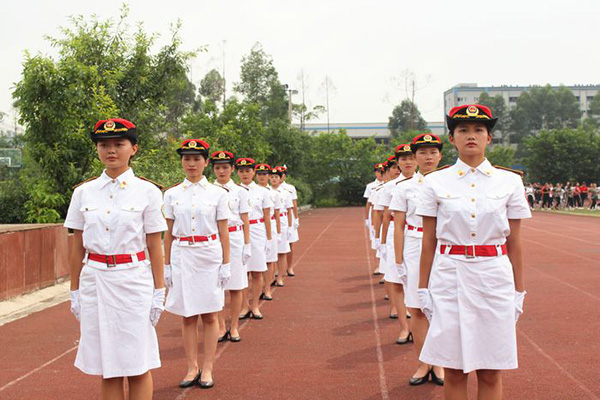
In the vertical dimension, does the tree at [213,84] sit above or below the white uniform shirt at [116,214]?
above

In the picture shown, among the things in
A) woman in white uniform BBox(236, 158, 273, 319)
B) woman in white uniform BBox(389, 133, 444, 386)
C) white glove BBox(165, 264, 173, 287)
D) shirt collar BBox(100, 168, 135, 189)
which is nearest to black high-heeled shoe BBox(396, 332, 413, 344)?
woman in white uniform BBox(389, 133, 444, 386)

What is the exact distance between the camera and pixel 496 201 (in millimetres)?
3480

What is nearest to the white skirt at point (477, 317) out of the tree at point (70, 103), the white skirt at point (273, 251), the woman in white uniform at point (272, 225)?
the woman in white uniform at point (272, 225)

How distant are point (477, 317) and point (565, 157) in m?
51.2

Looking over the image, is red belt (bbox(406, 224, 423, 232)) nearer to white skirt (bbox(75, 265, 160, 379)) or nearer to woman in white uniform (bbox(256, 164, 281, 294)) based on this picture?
white skirt (bbox(75, 265, 160, 379))

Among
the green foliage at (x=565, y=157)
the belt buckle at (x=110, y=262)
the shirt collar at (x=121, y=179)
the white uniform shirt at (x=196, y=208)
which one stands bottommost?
the belt buckle at (x=110, y=262)

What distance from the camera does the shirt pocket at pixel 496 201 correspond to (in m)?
3.45

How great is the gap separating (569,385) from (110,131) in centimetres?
409

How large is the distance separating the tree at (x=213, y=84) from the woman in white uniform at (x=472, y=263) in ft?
173

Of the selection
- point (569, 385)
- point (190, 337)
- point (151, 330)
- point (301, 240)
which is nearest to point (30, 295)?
point (190, 337)

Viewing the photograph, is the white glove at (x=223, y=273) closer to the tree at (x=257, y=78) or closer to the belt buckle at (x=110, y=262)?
the belt buckle at (x=110, y=262)

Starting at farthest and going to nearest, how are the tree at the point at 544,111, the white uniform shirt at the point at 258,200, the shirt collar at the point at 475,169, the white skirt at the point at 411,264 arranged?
the tree at the point at 544,111 < the white uniform shirt at the point at 258,200 < the white skirt at the point at 411,264 < the shirt collar at the point at 475,169

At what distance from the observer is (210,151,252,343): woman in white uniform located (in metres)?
6.88

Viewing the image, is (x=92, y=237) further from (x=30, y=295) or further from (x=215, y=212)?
(x=30, y=295)
